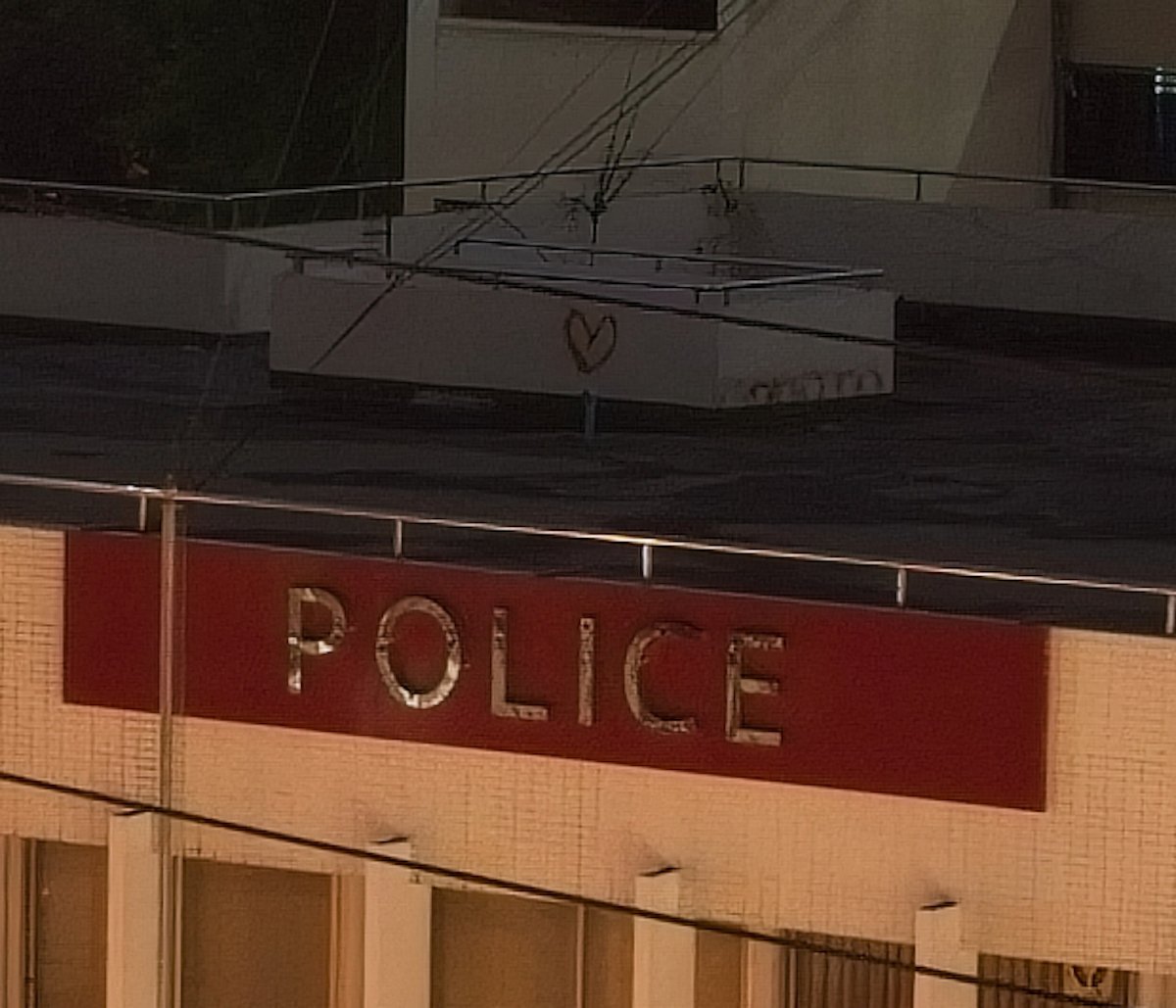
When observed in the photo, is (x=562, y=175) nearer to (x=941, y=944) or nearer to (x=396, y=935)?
(x=396, y=935)

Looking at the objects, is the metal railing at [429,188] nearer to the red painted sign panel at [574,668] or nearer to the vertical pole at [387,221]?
the vertical pole at [387,221]

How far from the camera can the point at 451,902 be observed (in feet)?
27.7

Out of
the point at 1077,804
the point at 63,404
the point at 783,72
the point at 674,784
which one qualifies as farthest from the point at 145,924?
the point at 783,72

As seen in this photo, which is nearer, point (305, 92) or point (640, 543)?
point (640, 543)

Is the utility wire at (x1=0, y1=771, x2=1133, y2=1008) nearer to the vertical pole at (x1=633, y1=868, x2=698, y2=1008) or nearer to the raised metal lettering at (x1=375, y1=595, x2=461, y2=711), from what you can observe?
the vertical pole at (x1=633, y1=868, x2=698, y2=1008)

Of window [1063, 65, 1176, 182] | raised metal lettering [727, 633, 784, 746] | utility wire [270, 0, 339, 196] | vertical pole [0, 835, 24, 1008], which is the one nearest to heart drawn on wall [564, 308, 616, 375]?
utility wire [270, 0, 339, 196]

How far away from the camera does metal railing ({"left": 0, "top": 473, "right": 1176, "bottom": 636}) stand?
752cm

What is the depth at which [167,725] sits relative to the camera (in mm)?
8273

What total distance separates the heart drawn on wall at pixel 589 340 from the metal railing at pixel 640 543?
3733 mm

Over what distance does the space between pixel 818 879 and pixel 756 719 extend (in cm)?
37

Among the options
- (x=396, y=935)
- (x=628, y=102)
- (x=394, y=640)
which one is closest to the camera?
(x=394, y=640)

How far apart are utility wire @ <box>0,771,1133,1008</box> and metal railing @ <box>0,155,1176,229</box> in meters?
5.68

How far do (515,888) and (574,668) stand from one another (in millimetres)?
507

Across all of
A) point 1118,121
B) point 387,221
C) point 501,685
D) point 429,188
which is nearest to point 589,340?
point 387,221
